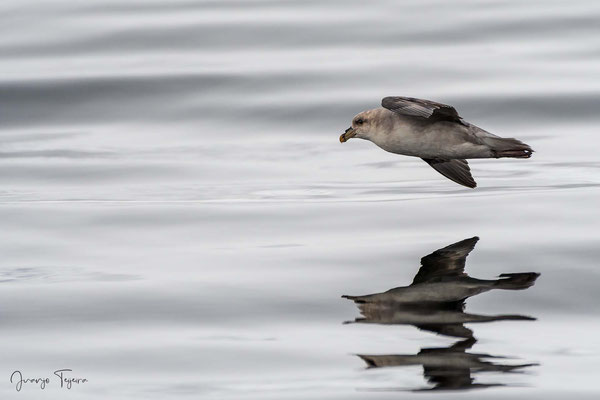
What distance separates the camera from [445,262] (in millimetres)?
9734

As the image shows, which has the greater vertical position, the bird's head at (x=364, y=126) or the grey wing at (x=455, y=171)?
the bird's head at (x=364, y=126)

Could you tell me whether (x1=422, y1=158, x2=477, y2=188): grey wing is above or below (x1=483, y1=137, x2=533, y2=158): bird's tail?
above

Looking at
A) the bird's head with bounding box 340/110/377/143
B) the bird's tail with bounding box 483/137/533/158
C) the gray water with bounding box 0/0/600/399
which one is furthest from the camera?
the bird's head with bounding box 340/110/377/143

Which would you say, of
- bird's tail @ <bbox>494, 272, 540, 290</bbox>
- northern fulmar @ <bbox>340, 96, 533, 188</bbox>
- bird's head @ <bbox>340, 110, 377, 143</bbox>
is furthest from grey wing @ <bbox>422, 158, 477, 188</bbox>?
bird's tail @ <bbox>494, 272, 540, 290</bbox>

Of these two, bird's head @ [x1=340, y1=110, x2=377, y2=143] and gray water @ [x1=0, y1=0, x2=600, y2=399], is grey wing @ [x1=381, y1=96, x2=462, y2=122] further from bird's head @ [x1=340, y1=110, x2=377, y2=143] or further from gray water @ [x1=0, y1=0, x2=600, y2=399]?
gray water @ [x1=0, y1=0, x2=600, y2=399]

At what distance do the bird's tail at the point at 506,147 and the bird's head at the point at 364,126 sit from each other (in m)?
0.95

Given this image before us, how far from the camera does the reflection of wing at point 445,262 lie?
9.38 m

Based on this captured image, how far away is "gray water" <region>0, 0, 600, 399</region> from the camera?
764 cm

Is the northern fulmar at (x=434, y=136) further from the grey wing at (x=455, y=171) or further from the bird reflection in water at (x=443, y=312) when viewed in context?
the bird reflection in water at (x=443, y=312)

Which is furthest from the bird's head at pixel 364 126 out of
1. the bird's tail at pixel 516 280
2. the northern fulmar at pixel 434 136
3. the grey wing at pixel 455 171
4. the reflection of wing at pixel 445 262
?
the bird's tail at pixel 516 280

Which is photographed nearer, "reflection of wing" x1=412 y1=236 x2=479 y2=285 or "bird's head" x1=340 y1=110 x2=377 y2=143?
"reflection of wing" x1=412 y1=236 x2=479 y2=285

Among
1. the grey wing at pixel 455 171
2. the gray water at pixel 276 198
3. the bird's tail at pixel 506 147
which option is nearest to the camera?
the gray water at pixel 276 198

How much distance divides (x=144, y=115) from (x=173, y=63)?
93.0 inches

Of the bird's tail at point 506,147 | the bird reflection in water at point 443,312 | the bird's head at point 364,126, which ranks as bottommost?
the bird reflection in water at point 443,312
